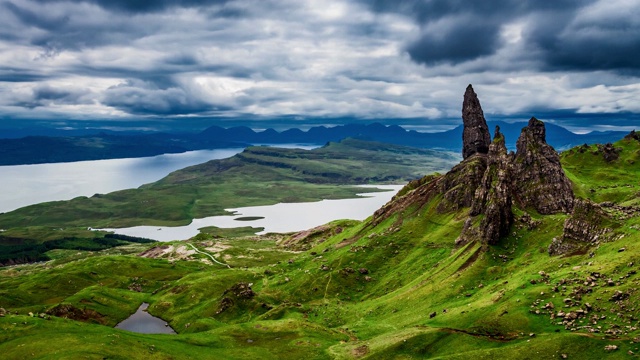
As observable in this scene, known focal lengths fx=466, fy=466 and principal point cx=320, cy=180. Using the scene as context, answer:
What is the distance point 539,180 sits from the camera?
138 metres

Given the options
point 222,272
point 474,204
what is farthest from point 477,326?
point 222,272

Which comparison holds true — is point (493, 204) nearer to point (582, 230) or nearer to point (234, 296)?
point (582, 230)

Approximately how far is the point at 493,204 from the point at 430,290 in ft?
96.4

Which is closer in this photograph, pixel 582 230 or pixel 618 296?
pixel 618 296

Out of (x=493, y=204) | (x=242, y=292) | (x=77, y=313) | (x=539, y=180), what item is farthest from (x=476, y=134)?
(x=77, y=313)

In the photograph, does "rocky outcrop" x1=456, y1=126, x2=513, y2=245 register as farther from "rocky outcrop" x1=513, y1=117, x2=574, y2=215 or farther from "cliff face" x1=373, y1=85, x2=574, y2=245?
"rocky outcrop" x1=513, y1=117, x2=574, y2=215

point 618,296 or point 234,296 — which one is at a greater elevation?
point 618,296

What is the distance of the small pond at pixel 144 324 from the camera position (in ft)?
428

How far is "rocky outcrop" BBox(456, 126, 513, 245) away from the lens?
116062mm

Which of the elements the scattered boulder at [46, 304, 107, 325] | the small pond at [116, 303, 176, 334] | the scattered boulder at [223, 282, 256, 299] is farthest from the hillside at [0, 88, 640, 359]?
the small pond at [116, 303, 176, 334]

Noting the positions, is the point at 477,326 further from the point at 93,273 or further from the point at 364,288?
the point at 93,273

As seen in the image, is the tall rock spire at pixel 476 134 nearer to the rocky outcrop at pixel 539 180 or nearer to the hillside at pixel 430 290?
the hillside at pixel 430 290

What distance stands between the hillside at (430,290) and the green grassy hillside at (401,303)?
0.35 meters

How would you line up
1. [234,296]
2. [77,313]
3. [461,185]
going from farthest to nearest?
[461,185], [234,296], [77,313]
